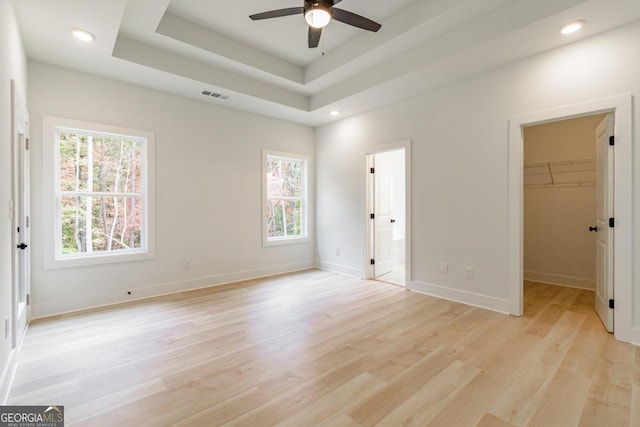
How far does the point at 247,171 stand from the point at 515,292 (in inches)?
163

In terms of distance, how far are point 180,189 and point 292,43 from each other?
2.52 m

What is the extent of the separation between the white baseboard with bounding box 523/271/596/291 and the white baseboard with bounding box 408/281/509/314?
6.41ft

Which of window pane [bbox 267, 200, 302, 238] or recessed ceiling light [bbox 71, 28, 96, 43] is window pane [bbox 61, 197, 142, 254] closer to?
recessed ceiling light [bbox 71, 28, 96, 43]

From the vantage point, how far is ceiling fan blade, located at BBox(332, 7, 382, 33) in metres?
2.53

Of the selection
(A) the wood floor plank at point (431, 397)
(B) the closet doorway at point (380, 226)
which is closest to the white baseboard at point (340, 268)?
(B) the closet doorway at point (380, 226)

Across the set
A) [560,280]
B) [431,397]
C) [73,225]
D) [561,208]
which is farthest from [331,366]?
[561,208]

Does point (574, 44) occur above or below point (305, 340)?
above

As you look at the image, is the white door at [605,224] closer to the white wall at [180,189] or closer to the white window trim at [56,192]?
the white wall at [180,189]

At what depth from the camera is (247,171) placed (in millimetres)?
5039

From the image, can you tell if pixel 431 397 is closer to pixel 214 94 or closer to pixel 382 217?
pixel 382 217

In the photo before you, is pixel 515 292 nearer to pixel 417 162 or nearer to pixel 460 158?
pixel 460 158

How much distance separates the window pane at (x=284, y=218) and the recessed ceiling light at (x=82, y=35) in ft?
10.6

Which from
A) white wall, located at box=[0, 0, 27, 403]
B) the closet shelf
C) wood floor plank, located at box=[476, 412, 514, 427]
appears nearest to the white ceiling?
white wall, located at box=[0, 0, 27, 403]

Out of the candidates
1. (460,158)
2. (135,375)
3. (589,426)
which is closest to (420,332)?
(589,426)
